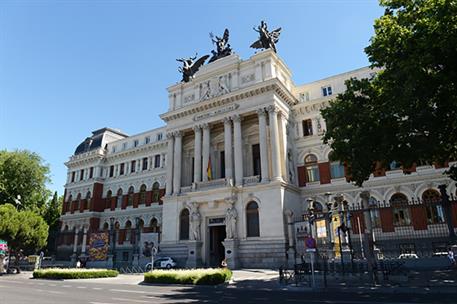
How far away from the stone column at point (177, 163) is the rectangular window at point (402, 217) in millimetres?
22465

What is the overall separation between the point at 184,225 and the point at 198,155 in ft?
25.9

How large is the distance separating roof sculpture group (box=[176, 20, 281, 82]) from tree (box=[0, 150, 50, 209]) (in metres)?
29.3

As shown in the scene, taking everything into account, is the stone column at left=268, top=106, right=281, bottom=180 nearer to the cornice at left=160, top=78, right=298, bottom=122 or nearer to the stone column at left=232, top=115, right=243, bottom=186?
the cornice at left=160, top=78, right=298, bottom=122

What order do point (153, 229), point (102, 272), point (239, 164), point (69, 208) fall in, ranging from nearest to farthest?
point (102, 272) < point (239, 164) < point (153, 229) < point (69, 208)

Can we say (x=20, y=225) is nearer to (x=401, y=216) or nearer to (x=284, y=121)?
(x=284, y=121)

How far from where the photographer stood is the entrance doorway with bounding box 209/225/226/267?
34.1 metres

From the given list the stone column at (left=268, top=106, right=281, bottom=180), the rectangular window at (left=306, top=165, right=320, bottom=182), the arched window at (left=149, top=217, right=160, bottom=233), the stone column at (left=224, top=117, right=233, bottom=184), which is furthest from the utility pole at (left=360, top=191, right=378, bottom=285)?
the arched window at (left=149, top=217, right=160, bottom=233)

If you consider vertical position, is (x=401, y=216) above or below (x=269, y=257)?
above

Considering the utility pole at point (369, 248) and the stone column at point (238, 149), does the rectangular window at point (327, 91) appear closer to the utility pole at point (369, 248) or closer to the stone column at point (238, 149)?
the stone column at point (238, 149)

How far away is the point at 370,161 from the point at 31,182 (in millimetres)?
51434

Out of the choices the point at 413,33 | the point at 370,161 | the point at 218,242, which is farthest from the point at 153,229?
the point at 413,33

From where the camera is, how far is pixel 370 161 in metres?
19.8

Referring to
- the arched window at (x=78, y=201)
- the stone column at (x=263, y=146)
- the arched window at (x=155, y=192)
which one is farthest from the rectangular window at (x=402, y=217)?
the arched window at (x=78, y=201)

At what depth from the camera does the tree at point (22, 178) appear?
4978cm
